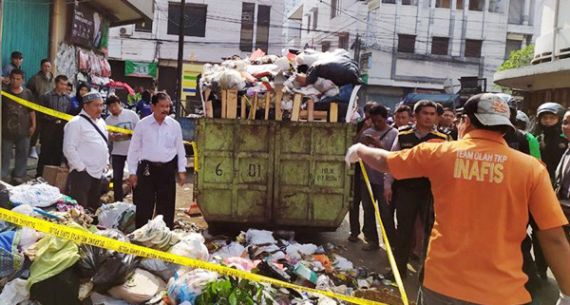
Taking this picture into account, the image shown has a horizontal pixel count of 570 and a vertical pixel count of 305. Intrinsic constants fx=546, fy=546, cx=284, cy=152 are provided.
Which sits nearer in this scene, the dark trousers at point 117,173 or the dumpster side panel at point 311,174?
the dumpster side panel at point 311,174

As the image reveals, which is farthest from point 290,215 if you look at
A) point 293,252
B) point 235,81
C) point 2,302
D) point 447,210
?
point 447,210

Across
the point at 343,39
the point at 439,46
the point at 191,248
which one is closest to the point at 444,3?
the point at 439,46

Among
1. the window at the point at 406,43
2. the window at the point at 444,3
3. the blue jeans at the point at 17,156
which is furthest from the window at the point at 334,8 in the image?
the blue jeans at the point at 17,156

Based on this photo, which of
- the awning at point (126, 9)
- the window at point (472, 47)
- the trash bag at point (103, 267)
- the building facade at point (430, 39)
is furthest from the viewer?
the window at point (472, 47)

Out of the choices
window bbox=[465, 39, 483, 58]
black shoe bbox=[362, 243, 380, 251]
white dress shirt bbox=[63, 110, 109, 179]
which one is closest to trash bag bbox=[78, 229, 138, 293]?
white dress shirt bbox=[63, 110, 109, 179]

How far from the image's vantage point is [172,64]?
29359mm

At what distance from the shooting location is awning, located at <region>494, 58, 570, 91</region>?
40.5ft

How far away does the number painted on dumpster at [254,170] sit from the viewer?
6355mm

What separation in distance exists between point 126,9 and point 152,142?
31.2ft

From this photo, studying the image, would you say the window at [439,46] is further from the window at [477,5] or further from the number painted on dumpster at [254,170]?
the number painted on dumpster at [254,170]

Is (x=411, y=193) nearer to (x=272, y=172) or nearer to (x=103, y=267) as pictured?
(x=272, y=172)

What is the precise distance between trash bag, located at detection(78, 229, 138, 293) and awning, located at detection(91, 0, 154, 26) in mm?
9705

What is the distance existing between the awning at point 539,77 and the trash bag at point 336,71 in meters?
7.61

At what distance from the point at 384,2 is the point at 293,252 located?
2933 cm
